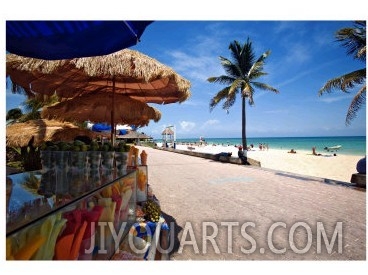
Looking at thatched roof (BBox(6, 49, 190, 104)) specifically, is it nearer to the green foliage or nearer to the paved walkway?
the paved walkway

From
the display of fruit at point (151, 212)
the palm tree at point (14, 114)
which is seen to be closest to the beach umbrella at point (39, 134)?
the display of fruit at point (151, 212)

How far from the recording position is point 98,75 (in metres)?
4.03

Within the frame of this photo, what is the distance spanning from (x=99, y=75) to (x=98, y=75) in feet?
0.12

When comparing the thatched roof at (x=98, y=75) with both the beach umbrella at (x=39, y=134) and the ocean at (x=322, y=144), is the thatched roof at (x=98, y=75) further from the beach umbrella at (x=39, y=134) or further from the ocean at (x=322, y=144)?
the ocean at (x=322, y=144)

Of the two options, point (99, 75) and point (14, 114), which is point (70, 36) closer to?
point (99, 75)

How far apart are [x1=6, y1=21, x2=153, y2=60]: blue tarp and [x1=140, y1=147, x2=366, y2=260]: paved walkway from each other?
246 cm

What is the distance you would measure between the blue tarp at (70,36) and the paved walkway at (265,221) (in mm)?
2459

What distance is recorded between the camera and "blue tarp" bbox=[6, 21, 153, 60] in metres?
2.12

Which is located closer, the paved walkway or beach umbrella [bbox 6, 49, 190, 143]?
the paved walkway

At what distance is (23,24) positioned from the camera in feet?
7.07

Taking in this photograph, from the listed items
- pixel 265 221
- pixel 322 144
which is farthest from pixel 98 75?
pixel 322 144

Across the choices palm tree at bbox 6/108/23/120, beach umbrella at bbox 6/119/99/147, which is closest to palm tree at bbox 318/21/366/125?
beach umbrella at bbox 6/119/99/147

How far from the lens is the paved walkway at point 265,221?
3.39 m
